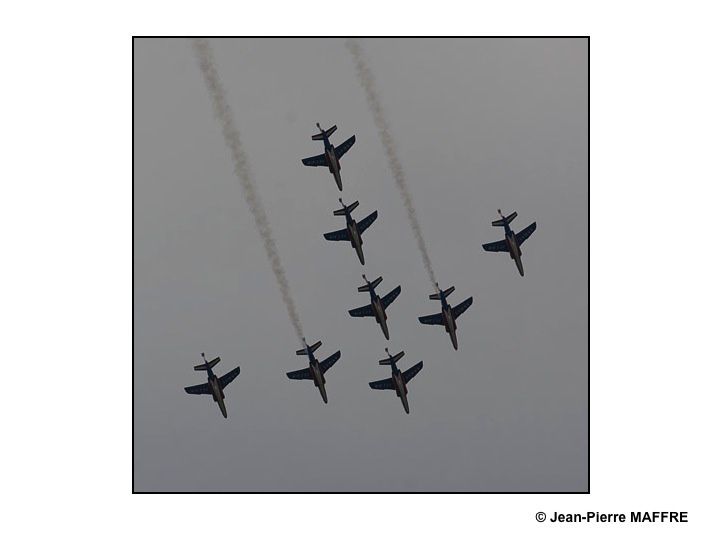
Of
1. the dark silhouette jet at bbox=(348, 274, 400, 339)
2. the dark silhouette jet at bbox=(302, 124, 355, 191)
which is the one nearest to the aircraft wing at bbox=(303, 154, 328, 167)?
the dark silhouette jet at bbox=(302, 124, 355, 191)

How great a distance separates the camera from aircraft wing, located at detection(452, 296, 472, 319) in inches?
2267

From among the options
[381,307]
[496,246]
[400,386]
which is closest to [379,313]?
[381,307]

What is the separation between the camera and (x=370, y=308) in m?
57.2

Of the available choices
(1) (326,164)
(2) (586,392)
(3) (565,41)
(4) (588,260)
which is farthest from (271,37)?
(2) (586,392)

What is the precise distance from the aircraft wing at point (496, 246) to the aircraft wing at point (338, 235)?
625 cm

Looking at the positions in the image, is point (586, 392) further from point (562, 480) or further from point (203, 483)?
point (203, 483)

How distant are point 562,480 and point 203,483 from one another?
1373 cm

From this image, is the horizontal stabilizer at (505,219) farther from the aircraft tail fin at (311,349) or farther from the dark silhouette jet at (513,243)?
the aircraft tail fin at (311,349)

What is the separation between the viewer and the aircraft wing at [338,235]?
185ft

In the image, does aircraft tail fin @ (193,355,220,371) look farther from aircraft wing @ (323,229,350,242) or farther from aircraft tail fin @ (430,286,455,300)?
aircraft tail fin @ (430,286,455,300)

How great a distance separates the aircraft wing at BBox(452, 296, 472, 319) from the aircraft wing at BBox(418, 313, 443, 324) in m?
0.65

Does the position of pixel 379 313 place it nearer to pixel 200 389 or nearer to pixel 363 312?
pixel 363 312

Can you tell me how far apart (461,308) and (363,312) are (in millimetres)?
4242

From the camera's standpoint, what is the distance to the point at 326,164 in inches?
2205
